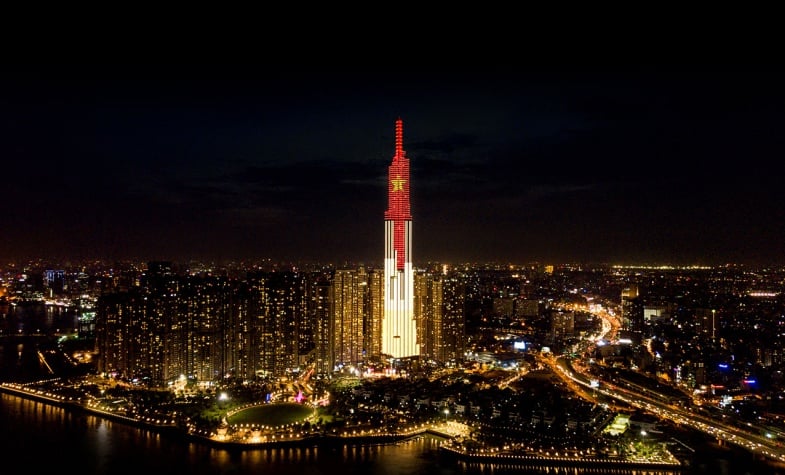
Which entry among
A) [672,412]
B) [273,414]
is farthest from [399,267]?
[672,412]

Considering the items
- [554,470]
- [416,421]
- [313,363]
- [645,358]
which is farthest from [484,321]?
[554,470]

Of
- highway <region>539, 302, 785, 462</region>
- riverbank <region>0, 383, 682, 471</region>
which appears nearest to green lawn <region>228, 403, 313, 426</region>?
riverbank <region>0, 383, 682, 471</region>

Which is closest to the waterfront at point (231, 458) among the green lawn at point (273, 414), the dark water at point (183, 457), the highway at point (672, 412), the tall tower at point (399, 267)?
the dark water at point (183, 457)

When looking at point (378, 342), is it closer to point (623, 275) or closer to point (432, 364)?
point (432, 364)

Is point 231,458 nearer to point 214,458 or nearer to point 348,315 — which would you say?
point 214,458

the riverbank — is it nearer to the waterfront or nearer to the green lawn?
the waterfront
